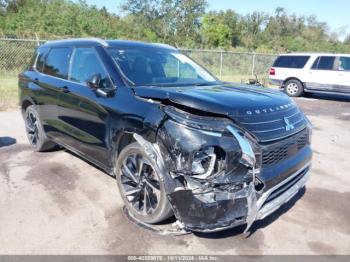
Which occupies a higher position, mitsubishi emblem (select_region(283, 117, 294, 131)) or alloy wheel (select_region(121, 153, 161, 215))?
mitsubishi emblem (select_region(283, 117, 294, 131))

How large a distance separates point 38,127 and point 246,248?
403 cm

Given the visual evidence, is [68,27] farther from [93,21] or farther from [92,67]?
[92,67]

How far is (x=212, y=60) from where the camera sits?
18312mm

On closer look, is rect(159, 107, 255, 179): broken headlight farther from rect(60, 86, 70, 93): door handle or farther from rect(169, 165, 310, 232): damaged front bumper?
rect(60, 86, 70, 93): door handle

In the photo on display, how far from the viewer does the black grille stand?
3.08 meters

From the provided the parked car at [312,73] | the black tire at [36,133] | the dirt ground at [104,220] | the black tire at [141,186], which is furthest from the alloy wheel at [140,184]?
the parked car at [312,73]

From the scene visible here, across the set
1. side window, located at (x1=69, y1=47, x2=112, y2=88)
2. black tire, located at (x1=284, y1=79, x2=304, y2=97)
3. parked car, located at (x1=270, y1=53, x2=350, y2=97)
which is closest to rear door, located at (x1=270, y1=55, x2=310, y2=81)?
parked car, located at (x1=270, y1=53, x2=350, y2=97)

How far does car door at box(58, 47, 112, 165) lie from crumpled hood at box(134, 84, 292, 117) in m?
0.67

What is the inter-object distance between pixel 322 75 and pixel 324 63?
0.51 metres

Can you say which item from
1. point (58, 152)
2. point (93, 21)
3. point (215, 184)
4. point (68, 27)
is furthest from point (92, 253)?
point (93, 21)

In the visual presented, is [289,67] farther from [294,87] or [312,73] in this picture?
[312,73]

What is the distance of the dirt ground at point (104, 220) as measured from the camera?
325 centimetres

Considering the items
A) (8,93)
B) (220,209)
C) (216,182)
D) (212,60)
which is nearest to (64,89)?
(216,182)

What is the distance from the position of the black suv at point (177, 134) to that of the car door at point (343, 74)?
1065 centimetres
